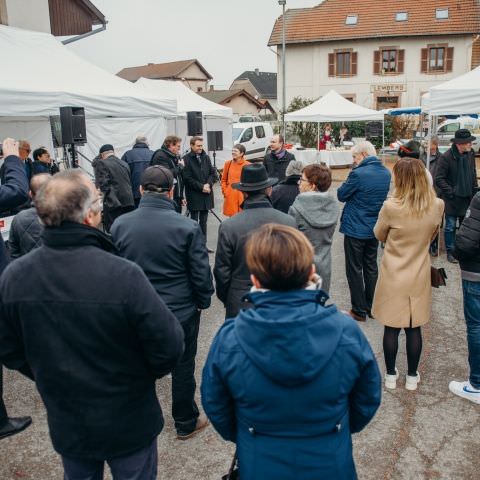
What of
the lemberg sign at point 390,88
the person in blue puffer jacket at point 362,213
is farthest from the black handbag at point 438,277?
the lemberg sign at point 390,88

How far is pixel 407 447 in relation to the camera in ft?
10.7

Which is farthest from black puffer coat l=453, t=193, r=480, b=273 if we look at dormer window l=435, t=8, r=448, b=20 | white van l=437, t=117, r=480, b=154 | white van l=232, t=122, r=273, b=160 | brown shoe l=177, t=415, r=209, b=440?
dormer window l=435, t=8, r=448, b=20

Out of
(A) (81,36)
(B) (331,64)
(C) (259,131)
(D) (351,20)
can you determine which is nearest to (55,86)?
(A) (81,36)

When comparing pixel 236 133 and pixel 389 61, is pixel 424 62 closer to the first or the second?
pixel 389 61

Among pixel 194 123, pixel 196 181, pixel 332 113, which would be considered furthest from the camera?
pixel 332 113

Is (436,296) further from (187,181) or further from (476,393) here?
(187,181)

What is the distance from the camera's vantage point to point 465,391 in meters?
3.81

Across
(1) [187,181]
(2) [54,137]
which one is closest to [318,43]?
(2) [54,137]

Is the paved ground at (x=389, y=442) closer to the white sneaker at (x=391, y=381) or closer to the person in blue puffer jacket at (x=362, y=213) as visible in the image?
the white sneaker at (x=391, y=381)

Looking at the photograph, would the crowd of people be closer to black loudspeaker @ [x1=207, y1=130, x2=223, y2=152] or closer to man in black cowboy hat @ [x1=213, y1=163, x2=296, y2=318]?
man in black cowboy hat @ [x1=213, y1=163, x2=296, y2=318]

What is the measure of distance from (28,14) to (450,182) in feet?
Answer: 28.7

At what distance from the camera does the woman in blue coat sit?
5.06 feet

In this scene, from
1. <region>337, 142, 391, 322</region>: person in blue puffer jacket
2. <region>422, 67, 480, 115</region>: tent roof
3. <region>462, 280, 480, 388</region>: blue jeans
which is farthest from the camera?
<region>422, 67, 480, 115</region>: tent roof

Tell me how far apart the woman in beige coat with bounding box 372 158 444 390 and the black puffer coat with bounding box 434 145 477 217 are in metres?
3.67
